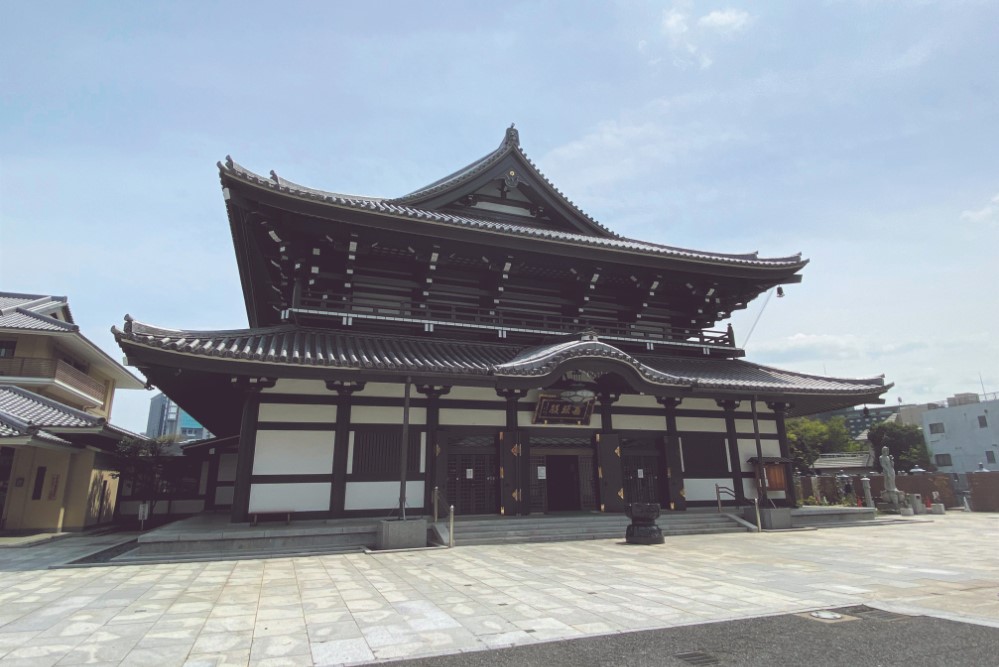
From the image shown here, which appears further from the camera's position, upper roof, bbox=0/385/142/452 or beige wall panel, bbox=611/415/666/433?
beige wall panel, bbox=611/415/666/433

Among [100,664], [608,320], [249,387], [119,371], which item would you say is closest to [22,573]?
[249,387]

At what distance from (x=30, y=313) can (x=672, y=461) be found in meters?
29.8

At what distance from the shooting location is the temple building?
12.8 meters

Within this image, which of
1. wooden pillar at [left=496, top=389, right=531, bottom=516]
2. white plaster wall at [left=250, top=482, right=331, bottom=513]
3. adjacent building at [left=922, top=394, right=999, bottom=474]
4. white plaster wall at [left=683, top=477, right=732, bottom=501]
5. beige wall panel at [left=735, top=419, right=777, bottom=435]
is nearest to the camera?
white plaster wall at [left=250, top=482, right=331, bottom=513]

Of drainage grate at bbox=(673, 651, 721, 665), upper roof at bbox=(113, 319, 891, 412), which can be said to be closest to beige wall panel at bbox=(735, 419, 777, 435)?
upper roof at bbox=(113, 319, 891, 412)

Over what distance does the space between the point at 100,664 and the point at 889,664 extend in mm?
6790

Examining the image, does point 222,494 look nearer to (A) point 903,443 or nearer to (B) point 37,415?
(B) point 37,415

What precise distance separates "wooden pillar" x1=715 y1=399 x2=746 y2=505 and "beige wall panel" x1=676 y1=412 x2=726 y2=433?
20cm

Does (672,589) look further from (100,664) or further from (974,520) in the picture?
(974,520)

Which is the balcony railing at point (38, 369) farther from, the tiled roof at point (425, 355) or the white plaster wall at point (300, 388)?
the white plaster wall at point (300, 388)

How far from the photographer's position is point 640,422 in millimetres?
16547

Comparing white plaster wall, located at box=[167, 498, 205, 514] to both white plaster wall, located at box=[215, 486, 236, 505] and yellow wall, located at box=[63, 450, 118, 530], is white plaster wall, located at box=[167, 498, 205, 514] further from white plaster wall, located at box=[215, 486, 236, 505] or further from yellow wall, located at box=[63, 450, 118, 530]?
white plaster wall, located at box=[215, 486, 236, 505]

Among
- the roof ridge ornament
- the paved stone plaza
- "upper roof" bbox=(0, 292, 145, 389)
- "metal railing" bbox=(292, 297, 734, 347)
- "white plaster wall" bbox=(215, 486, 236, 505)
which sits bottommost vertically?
the paved stone plaza

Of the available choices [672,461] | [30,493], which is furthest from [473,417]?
[30,493]
